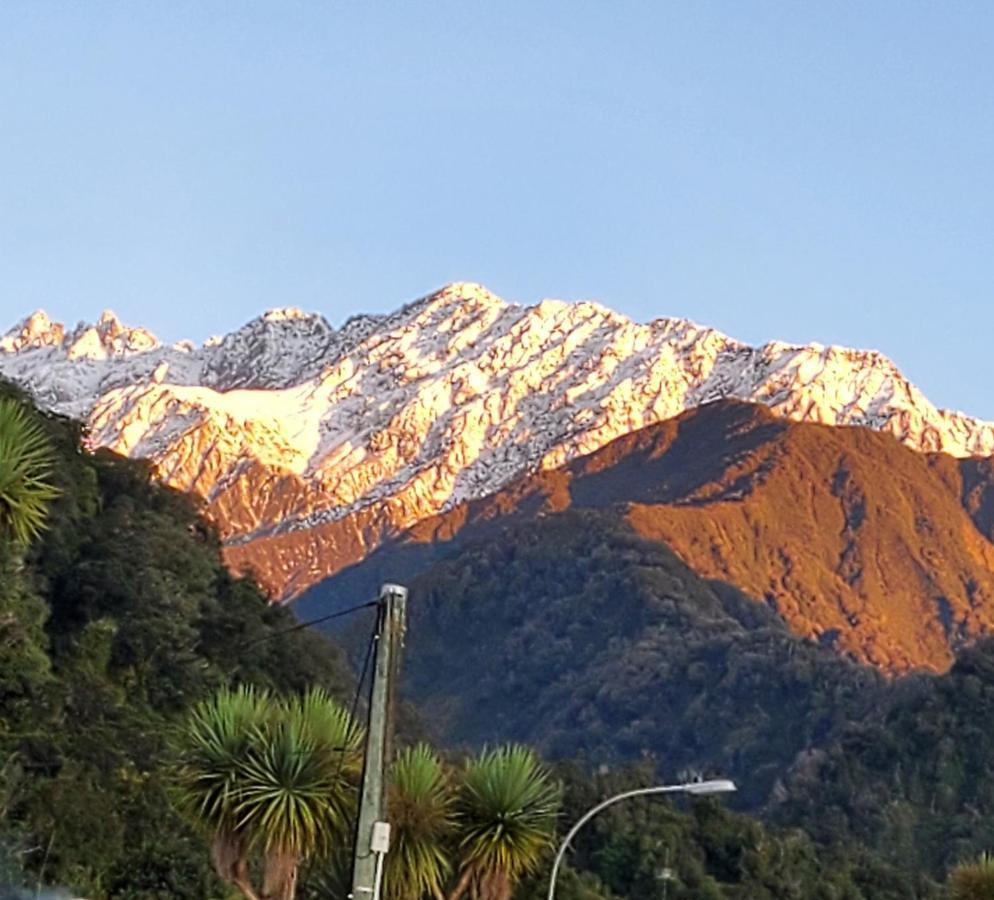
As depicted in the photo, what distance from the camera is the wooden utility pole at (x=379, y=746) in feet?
65.5

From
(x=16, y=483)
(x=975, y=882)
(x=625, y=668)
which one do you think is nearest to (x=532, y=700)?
(x=625, y=668)

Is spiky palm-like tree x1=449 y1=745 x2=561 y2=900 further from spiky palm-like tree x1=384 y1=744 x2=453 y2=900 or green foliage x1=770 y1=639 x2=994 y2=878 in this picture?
green foliage x1=770 y1=639 x2=994 y2=878

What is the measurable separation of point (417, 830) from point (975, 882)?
18.8 metres

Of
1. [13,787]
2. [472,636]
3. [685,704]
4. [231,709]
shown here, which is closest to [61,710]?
[13,787]

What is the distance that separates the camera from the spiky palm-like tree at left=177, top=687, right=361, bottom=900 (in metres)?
23.7

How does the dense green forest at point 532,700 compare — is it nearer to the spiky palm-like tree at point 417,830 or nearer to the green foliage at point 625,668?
the green foliage at point 625,668

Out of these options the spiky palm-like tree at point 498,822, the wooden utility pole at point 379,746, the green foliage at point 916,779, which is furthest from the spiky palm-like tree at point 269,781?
the green foliage at point 916,779

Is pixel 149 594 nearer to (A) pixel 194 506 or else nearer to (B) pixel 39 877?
(A) pixel 194 506

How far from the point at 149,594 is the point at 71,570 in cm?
320

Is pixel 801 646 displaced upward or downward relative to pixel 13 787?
upward

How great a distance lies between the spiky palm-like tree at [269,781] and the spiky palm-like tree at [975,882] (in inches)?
765

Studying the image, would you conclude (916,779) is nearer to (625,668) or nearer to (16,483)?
(625,668)

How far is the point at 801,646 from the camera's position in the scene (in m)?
163

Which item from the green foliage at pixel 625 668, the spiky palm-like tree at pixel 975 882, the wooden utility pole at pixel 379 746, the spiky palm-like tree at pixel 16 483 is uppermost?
the green foliage at pixel 625 668
